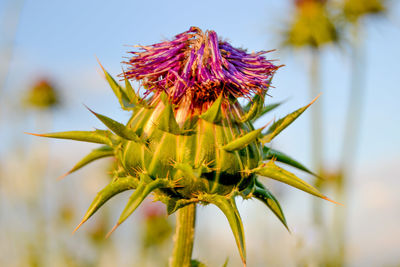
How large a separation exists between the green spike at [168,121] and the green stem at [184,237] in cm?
53


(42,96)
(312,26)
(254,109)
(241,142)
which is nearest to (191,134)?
(241,142)

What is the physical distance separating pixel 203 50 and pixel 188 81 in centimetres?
26

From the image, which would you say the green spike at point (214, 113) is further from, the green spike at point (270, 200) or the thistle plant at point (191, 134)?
the green spike at point (270, 200)

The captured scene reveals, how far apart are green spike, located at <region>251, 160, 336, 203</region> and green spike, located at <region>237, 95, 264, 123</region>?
333 millimetres

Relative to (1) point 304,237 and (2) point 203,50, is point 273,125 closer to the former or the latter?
(2) point 203,50

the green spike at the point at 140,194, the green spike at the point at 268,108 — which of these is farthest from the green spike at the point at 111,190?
the green spike at the point at 268,108

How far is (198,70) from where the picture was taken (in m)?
2.80

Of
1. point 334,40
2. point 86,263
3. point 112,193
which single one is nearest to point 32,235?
point 86,263

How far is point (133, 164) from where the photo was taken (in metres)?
2.78

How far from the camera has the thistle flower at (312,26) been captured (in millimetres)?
10062

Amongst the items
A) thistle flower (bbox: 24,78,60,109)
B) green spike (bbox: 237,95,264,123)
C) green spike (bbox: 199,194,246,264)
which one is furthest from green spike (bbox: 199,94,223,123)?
thistle flower (bbox: 24,78,60,109)

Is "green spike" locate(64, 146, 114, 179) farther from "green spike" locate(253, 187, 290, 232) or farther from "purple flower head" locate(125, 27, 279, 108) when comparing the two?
"green spike" locate(253, 187, 290, 232)

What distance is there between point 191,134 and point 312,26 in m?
8.32

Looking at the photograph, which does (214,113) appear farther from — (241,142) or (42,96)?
(42,96)
